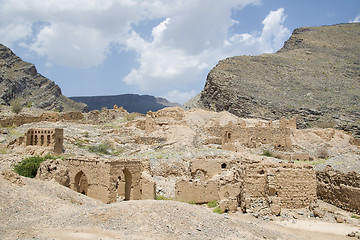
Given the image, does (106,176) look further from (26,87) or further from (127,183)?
(26,87)

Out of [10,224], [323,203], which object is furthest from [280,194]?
[10,224]

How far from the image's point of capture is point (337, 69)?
71.0 metres

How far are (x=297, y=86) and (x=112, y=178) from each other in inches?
2223

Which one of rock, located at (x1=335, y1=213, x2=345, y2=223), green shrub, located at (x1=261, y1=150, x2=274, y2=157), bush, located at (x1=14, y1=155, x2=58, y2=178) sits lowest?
rock, located at (x1=335, y1=213, x2=345, y2=223)

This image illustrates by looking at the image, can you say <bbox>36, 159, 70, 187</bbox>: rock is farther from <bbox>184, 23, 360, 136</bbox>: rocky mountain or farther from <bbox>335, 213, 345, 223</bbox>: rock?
<bbox>184, 23, 360, 136</bbox>: rocky mountain

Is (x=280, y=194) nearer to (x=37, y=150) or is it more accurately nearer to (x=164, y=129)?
(x=37, y=150)

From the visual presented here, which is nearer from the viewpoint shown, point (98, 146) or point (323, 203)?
point (323, 203)

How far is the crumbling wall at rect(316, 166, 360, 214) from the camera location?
12422 mm

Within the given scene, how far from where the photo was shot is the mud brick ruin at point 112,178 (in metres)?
14.1

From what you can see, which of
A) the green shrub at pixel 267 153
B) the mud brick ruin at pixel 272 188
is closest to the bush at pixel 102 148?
the green shrub at pixel 267 153

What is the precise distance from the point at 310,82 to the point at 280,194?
191 ft

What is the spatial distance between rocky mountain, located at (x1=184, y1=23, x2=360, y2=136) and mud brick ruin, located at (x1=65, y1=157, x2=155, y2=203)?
132ft

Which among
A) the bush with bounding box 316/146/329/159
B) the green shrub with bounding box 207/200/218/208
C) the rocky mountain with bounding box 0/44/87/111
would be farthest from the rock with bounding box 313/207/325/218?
the rocky mountain with bounding box 0/44/87/111

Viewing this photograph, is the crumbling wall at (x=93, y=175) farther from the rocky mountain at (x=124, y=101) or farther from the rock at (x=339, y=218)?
Answer: the rocky mountain at (x=124, y=101)
